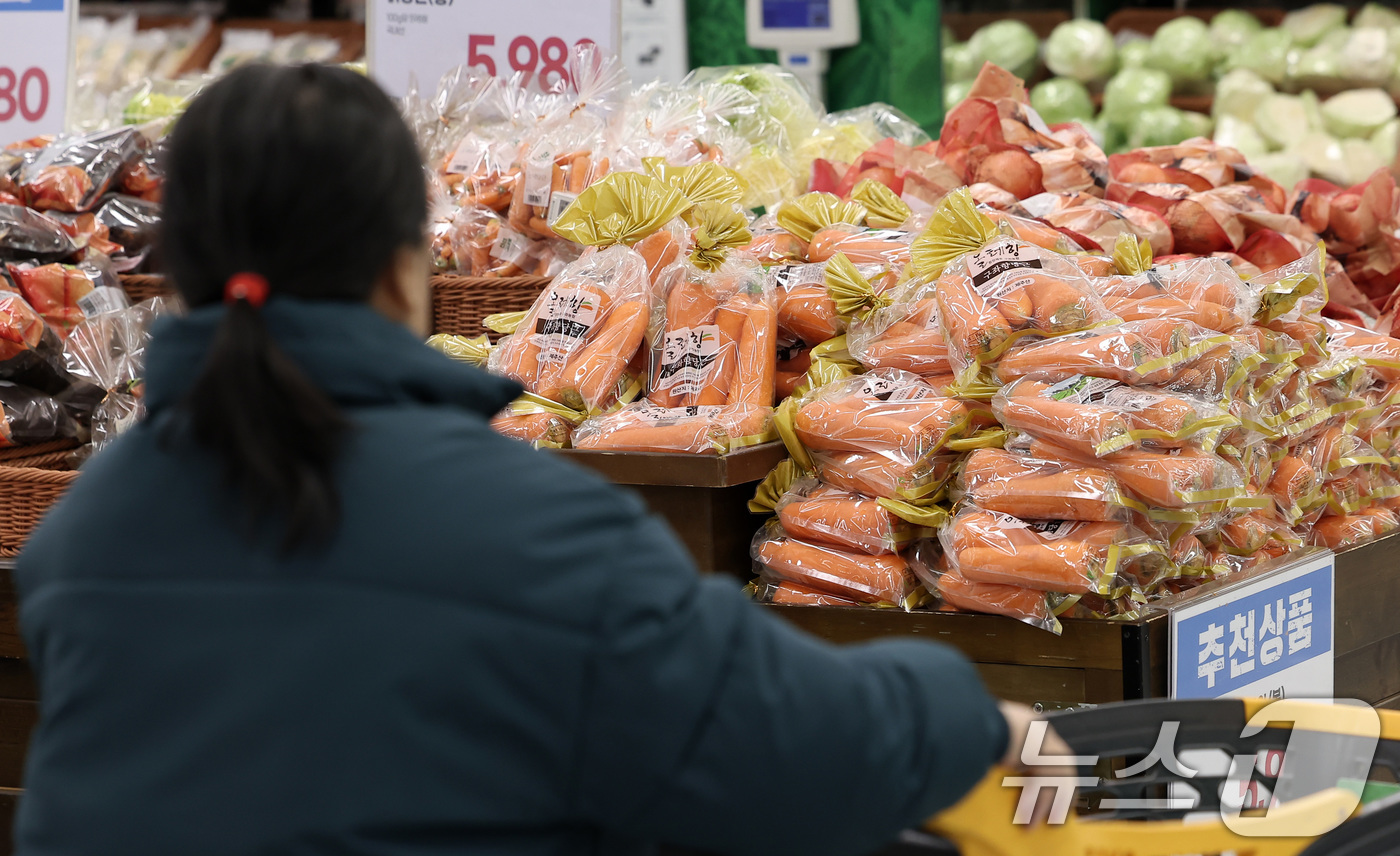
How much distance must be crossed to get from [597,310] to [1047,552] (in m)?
0.86

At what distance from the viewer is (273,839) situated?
34.8 inches

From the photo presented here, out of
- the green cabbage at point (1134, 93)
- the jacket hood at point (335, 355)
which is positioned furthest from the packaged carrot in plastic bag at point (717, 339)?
the green cabbage at point (1134, 93)

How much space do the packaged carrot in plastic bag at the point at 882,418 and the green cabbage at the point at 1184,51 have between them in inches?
153

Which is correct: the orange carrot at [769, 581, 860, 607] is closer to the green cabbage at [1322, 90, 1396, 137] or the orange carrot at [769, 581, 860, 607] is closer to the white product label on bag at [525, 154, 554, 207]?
the white product label on bag at [525, 154, 554, 207]

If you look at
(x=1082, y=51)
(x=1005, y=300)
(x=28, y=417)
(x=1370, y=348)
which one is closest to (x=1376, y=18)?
(x=1082, y=51)

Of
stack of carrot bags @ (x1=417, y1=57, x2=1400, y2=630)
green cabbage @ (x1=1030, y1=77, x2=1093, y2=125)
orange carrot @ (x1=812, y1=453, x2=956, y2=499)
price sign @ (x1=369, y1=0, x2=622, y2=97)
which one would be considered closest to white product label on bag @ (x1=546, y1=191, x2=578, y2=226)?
stack of carrot bags @ (x1=417, y1=57, x2=1400, y2=630)

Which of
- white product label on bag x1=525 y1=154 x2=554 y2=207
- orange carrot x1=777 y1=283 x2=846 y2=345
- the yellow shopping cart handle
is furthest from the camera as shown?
white product label on bag x1=525 y1=154 x2=554 y2=207

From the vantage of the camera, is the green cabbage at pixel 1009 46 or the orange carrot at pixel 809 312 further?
the green cabbage at pixel 1009 46

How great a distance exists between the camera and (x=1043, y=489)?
1993mm

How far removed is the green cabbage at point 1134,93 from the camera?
17.9ft

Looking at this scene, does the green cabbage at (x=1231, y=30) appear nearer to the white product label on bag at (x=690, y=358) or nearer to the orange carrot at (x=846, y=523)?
the white product label on bag at (x=690, y=358)

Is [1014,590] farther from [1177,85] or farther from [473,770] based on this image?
[1177,85]

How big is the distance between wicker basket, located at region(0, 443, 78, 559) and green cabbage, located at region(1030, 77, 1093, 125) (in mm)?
4156

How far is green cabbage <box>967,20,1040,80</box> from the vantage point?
5875 millimetres
